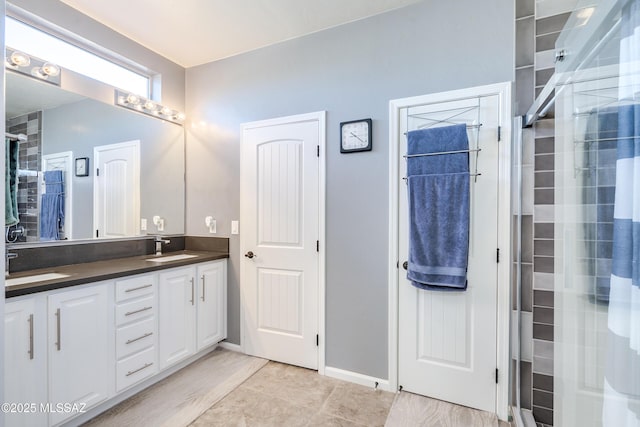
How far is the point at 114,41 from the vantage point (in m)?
2.44

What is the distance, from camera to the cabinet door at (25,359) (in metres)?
1.43

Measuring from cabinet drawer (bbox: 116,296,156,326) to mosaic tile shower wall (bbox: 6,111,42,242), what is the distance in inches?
31.1

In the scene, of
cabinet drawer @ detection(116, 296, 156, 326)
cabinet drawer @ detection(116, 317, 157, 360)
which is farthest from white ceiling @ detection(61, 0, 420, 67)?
cabinet drawer @ detection(116, 317, 157, 360)

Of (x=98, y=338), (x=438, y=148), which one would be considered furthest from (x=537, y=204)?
(x=98, y=338)

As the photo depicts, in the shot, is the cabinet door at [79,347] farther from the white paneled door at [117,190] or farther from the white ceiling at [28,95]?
the white ceiling at [28,95]

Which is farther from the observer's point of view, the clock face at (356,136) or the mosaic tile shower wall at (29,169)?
the clock face at (356,136)

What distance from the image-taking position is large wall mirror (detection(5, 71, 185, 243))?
1969 mm

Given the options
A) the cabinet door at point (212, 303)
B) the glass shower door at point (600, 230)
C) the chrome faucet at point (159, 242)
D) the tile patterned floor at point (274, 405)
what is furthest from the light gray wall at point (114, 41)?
the glass shower door at point (600, 230)

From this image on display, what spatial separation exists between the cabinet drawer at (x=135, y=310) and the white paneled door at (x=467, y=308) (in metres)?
1.85

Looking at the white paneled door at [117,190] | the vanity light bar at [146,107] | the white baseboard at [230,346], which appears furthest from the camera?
the white baseboard at [230,346]

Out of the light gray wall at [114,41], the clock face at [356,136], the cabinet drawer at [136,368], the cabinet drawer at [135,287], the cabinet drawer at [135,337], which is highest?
the light gray wall at [114,41]

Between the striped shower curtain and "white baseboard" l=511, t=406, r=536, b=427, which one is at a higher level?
the striped shower curtain

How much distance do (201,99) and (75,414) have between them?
2.69 meters

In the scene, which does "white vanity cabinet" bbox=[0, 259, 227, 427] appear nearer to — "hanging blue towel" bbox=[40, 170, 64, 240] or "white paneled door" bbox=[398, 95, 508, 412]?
"hanging blue towel" bbox=[40, 170, 64, 240]
